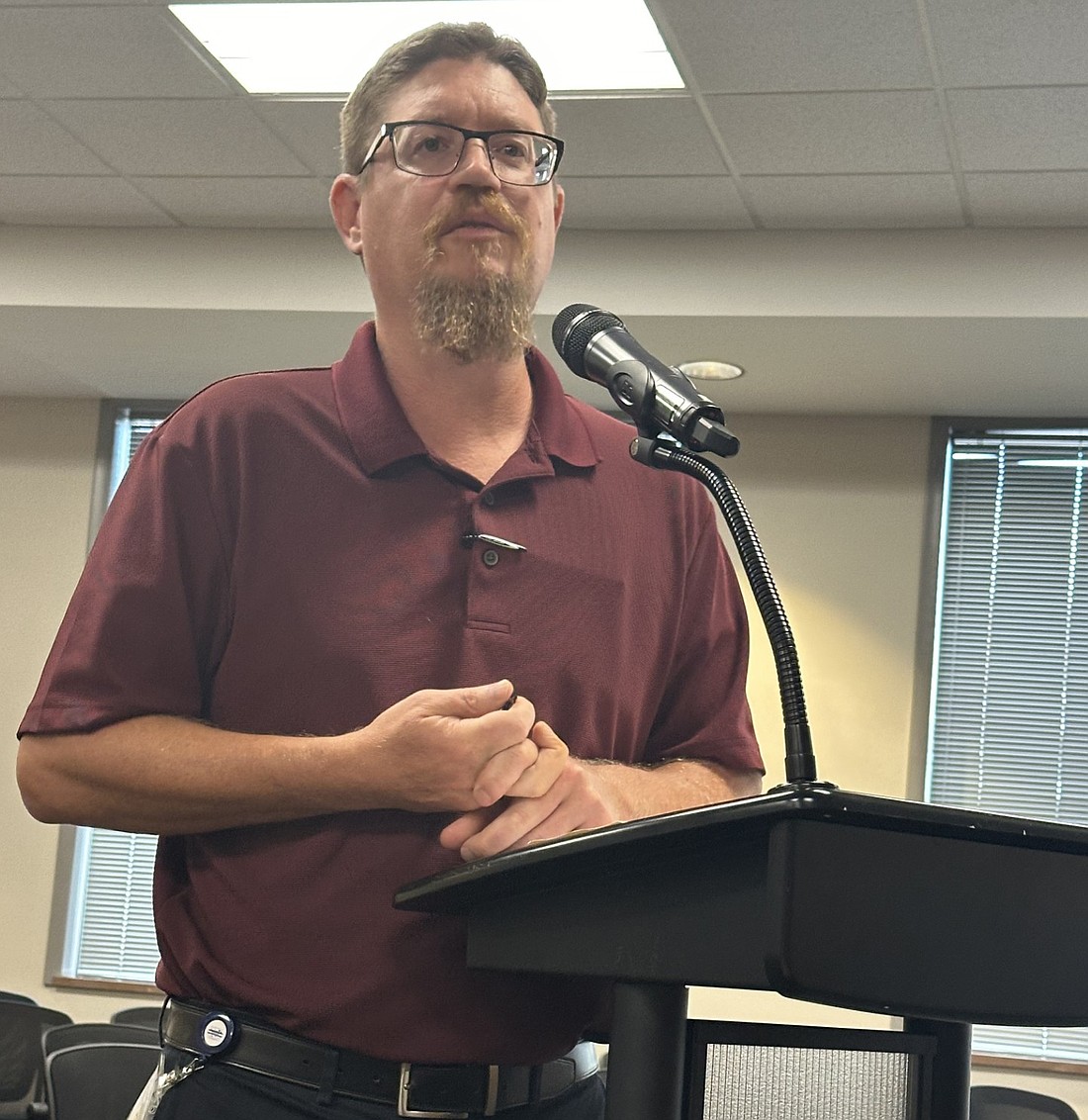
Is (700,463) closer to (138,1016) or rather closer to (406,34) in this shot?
(406,34)

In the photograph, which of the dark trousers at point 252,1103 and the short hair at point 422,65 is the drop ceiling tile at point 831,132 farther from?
the dark trousers at point 252,1103

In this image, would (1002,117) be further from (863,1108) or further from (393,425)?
(863,1108)

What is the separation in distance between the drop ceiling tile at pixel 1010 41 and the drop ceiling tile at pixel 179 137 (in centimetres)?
208

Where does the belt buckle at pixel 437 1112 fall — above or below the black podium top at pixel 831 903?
below

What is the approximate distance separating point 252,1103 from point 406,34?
351 cm

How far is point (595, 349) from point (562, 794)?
31cm

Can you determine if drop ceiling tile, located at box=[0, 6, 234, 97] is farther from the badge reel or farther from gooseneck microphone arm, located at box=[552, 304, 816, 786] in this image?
the badge reel

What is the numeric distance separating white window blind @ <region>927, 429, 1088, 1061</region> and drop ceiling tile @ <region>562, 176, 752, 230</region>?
168 centimetres

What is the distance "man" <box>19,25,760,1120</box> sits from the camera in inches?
42.1

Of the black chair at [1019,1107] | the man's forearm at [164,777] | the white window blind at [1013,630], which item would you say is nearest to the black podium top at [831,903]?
the man's forearm at [164,777]

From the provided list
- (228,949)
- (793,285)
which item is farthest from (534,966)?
(793,285)

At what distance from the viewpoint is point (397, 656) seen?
46.1 inches

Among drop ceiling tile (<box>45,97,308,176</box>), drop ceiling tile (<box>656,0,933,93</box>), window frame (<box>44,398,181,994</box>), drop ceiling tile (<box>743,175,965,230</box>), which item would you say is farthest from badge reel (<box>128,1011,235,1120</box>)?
window frame (<box>44,398,181,994</box>)

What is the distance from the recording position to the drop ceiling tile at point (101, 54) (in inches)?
166
